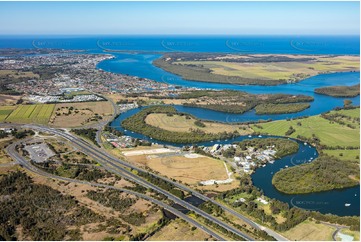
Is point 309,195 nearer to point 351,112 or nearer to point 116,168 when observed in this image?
point 116,168

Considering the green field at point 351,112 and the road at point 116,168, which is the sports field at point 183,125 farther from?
the green field at point 351,112

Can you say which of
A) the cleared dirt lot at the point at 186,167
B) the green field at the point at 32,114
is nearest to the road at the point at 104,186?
the cleared dirt lot at the point at 186,167

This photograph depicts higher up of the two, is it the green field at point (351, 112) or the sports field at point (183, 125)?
the green field at point (351, 112)

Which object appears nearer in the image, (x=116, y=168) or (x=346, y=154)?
(x=116, y=168)

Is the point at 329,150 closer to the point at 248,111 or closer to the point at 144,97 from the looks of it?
the point at 248,111

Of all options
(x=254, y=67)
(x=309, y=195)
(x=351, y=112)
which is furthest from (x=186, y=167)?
(x=254, y=67)
